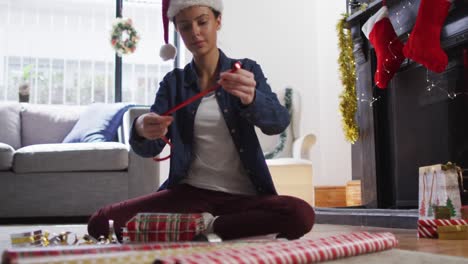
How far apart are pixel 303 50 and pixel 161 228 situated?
12.6ft

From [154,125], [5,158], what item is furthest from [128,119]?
[154,125]

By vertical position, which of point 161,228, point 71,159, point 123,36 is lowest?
point 161,228

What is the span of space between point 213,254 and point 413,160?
1.83 m

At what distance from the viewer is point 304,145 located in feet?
11.8

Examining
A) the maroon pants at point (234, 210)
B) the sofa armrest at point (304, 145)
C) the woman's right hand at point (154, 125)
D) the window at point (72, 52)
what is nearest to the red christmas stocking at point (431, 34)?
the maroon pants at point (234, 210)

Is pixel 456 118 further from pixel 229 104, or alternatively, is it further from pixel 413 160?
pixel 229 104

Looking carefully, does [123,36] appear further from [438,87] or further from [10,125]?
[438,87]

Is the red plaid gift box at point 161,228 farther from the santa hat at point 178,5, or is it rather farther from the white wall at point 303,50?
the white wall at point 303,50

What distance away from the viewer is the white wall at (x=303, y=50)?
452 cm

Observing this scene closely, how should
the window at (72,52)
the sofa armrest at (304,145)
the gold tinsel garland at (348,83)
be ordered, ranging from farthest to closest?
the window at (72,52)
the sofa armrest at (304,145)
the gold tinsel garland at (348,83)

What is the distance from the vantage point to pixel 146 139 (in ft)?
4.17

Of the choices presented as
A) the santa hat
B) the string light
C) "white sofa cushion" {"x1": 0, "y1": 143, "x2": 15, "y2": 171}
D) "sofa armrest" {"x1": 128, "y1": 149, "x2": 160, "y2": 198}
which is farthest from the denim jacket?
"white sofa cushion" {"x1": 0, "y1": 143, "x2": 15, "y2": 171}

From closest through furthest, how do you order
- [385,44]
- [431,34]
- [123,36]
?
[431,34], [385,44], [123,36]

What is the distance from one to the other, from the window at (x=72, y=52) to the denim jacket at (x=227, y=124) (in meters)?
3.34
